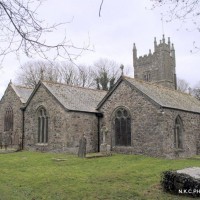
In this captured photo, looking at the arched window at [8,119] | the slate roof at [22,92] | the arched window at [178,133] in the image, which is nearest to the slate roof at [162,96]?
the arched window at [178,133]

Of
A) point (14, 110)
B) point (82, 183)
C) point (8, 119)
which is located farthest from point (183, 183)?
point (8, 119)

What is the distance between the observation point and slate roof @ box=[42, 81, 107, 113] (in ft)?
84.5

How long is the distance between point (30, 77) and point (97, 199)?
4846 cm

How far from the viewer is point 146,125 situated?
75.0ft

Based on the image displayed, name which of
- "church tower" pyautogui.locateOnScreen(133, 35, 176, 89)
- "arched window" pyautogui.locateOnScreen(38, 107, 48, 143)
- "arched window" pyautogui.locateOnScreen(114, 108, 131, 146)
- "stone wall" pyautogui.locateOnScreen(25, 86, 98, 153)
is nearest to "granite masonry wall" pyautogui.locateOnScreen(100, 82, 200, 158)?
"arched window" pyautogui.locateOnScreen(114, 108, 131, 146)

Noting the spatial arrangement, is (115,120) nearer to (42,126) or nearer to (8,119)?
(42,126)

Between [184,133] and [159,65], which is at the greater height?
[159,65]

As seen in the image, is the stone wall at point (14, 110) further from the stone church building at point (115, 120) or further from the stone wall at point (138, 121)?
the stone wall at point (138, 121)

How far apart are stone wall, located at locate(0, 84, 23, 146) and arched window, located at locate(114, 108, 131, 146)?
9779mm

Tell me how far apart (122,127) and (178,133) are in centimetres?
453

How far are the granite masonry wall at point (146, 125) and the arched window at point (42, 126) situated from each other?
16.3ft

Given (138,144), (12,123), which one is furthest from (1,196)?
(12,123)

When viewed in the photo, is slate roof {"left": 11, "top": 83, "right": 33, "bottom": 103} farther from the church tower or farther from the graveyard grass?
the church tower

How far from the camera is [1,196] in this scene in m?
10.1
